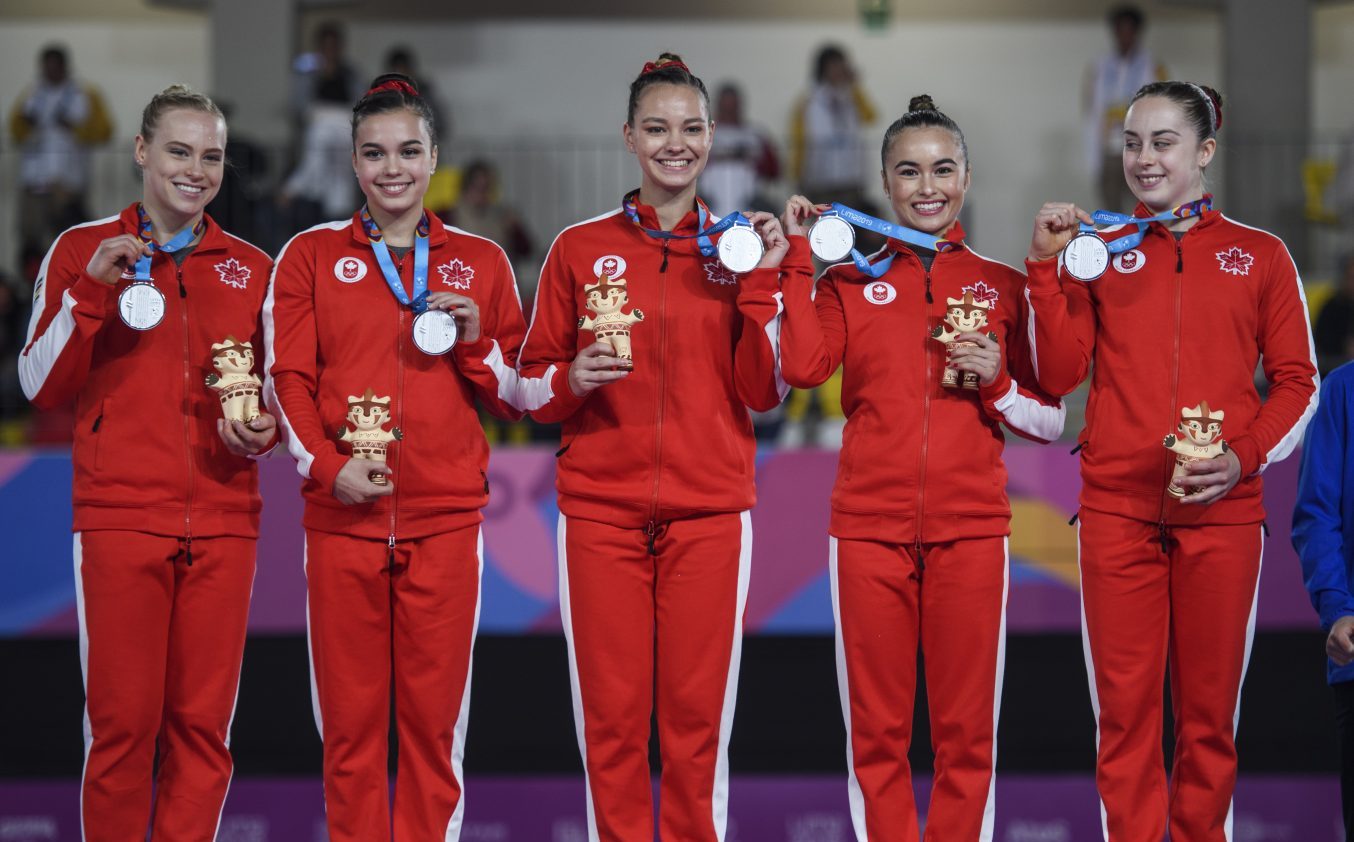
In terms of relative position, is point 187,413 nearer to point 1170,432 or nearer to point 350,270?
point 350,270

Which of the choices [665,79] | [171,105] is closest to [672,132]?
[665,79]

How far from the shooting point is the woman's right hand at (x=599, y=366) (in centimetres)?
354

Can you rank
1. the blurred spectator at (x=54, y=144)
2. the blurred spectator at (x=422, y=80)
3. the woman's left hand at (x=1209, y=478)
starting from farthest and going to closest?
1. the blurred spectator at (x=422, y=80)
2. the blurred spectator at (x=54, y=144)
3. the woman's left hand at (x=1209, y=478)

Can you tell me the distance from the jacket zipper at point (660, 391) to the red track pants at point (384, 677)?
0.50 m

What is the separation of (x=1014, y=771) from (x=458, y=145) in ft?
20.6

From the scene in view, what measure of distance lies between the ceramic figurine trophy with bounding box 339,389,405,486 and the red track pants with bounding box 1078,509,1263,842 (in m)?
1.75

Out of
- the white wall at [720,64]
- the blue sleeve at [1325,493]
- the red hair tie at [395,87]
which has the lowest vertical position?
the blue sleeve at [1325,493]

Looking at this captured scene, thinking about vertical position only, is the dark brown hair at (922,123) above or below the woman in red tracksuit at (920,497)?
above

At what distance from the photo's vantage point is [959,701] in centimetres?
365

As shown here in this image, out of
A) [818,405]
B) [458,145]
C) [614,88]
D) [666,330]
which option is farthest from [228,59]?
[666,330]

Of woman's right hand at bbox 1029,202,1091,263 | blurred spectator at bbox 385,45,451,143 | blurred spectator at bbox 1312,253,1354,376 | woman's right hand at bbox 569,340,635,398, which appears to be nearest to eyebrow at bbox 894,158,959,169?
woman's right hand at bbox 1029,202,1091,263

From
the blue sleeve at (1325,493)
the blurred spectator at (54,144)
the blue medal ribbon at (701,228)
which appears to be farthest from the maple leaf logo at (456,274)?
the blurred spectator at (54,144)

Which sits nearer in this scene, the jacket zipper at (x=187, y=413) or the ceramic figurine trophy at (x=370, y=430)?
the ceramic figurine trophy at (x=370, y=430)

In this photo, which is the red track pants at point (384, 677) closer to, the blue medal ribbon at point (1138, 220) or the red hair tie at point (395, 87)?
the red hair tie at point (395, 87)
